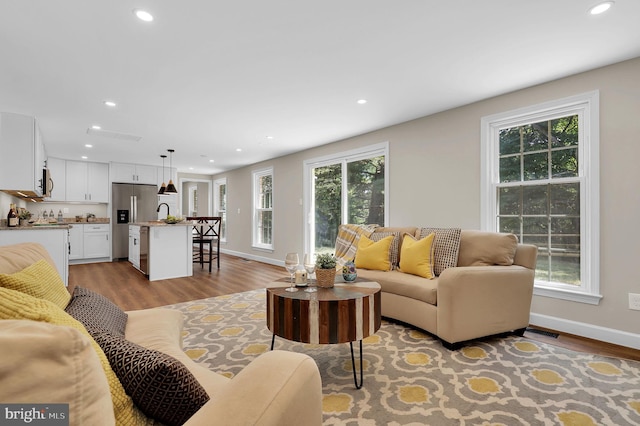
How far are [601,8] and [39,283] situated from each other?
3.42 meters

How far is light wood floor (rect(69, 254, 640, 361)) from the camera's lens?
2.70 metres

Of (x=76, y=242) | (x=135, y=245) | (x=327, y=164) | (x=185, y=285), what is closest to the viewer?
(x=185, y=285)

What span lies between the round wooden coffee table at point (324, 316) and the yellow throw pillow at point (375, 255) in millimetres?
1329

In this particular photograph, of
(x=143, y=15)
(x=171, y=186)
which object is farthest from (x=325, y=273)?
(x=171, y=186)

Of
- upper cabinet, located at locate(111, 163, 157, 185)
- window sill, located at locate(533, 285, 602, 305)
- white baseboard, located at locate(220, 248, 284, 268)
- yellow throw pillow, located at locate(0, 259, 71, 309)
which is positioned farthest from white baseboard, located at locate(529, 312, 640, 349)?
upper cabinet, located at locate(111, 163, 157, 185)

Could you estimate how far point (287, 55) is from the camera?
256 cm

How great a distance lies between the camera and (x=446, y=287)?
251 cm

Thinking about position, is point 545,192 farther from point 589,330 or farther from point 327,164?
point 327,164

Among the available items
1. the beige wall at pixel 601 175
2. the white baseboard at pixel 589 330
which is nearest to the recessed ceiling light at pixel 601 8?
the beige wall at pixel 601 175

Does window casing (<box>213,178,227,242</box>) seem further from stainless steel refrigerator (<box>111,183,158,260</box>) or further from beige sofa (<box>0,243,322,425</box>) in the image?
beige sofa (<box>0,243,322,425</box>)

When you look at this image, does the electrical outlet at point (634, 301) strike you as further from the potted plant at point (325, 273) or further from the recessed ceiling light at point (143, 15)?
the recessed ceiling light at point (143, 15)

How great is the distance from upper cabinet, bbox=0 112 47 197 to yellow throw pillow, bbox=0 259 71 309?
12.1 ft

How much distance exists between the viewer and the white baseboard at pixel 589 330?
2.58 m

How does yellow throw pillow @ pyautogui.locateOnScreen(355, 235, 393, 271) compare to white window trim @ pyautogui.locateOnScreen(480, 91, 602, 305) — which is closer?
white window trim @ pyautogui.locateOnScreen(480, 91, 602, 305)
